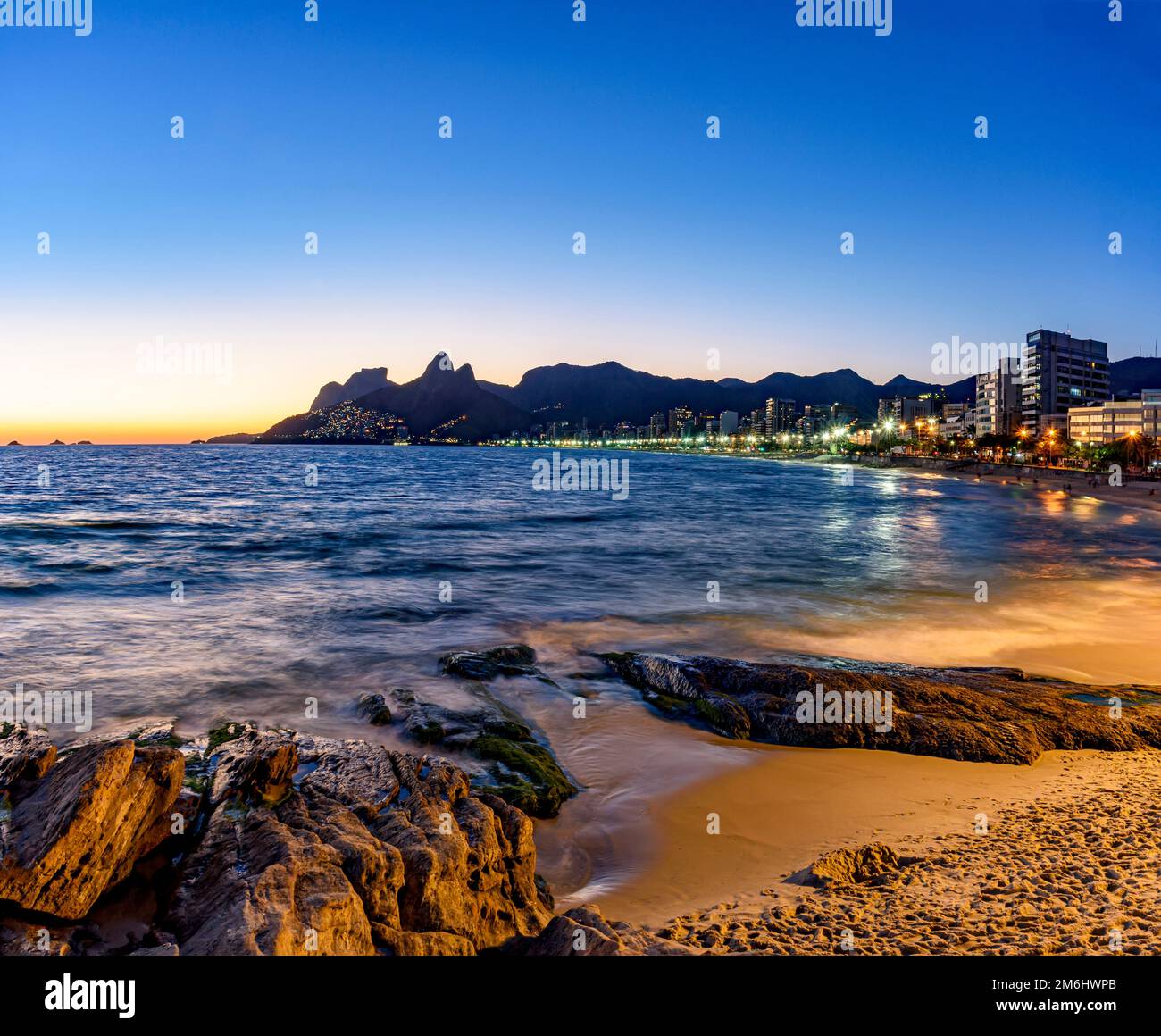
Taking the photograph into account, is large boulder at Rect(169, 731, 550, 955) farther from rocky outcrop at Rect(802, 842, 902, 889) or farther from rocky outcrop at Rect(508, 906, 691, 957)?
rocky outcrop at Rect(802, 842, 902, 889)

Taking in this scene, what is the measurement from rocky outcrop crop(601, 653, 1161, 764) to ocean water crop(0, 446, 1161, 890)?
3.33 feet

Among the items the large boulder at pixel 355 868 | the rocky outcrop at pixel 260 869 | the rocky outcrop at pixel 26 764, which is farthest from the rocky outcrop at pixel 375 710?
the rocky outcrop at pixel 26 764

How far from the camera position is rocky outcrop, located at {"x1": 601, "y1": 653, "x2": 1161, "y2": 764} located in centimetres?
1148

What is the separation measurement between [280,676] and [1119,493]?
97.8 meters

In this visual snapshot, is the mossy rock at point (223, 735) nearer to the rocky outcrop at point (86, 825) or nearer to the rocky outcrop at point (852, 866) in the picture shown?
the rocky outcrop at point (86, 825)

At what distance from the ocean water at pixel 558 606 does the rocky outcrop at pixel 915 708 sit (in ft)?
3.33

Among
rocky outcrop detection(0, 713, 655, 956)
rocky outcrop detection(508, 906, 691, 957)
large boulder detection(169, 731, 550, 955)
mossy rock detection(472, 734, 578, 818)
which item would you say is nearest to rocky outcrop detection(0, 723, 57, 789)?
rocky outcrop detection(0, 713, 655, 956)

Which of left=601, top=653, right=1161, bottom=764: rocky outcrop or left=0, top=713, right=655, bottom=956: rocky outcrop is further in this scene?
left=601, top=653, right=1161, bottom=764: rocky outcrop

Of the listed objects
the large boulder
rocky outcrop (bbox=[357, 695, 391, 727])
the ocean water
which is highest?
the large boulder

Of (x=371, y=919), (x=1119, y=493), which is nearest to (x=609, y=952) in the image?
(x=371, y=919)

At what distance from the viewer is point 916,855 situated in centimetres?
797

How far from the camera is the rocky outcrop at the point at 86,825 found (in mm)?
5945

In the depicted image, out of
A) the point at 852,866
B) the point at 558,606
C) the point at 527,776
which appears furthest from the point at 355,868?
the point at 558,606
